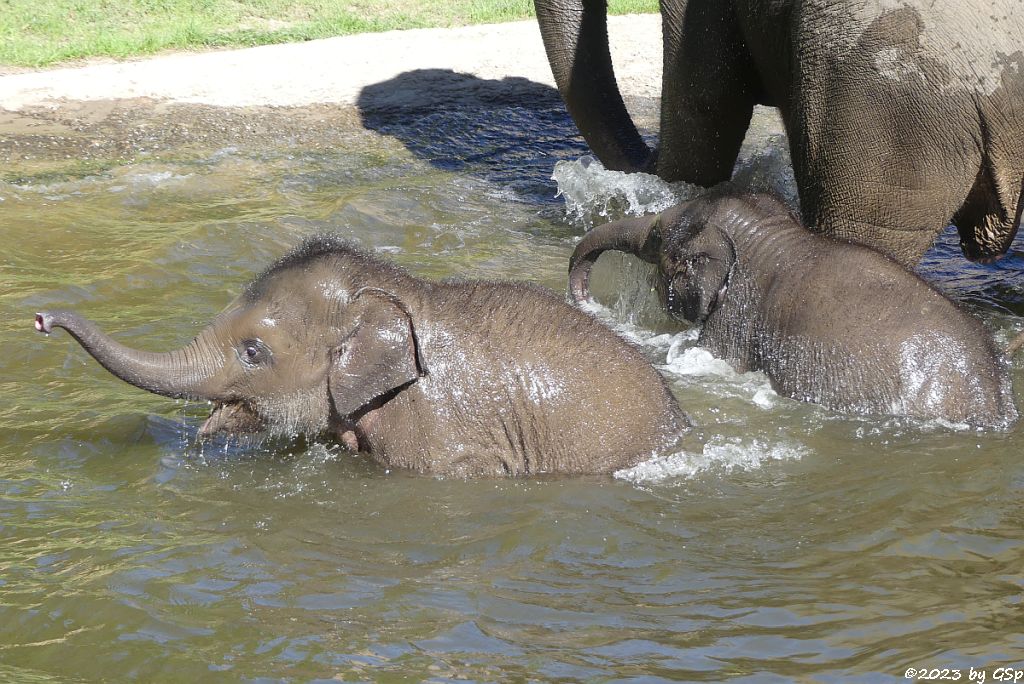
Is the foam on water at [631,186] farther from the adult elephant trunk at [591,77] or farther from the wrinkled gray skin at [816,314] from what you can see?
the wrinkled gray skin at [816,314]

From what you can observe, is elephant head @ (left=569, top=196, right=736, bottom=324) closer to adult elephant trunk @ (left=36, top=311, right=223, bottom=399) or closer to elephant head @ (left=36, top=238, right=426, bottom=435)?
elephant head @ (left=36, top=238, right=426, bottom=435)

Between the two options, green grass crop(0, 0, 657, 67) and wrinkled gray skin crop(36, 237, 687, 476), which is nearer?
wrinkled gray skin crop(36, 237, 687, 476)

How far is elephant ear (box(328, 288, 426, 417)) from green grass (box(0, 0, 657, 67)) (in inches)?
315

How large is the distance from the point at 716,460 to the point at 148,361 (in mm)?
2337

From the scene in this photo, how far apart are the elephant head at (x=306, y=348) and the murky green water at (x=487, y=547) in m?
0.39

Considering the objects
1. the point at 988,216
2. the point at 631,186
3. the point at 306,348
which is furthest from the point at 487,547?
the point at 631,186

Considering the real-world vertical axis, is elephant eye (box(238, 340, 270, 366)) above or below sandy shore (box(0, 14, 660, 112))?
below

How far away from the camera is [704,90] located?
24.7 feet

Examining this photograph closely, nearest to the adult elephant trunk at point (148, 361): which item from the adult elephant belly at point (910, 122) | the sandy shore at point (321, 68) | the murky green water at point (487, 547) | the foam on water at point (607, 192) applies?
→ the murky green water at point (487, 547)

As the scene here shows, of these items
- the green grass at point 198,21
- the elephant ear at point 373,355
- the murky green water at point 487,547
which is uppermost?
the green grass at point 198,21

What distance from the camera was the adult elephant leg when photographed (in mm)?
7273

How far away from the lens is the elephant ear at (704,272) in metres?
6.77

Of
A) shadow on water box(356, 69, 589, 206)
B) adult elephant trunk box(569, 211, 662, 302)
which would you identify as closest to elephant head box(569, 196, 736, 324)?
adult elephant trunk box(569, 211, 662, 302)

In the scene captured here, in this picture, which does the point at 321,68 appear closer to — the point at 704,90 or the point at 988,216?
the point at 704,90
